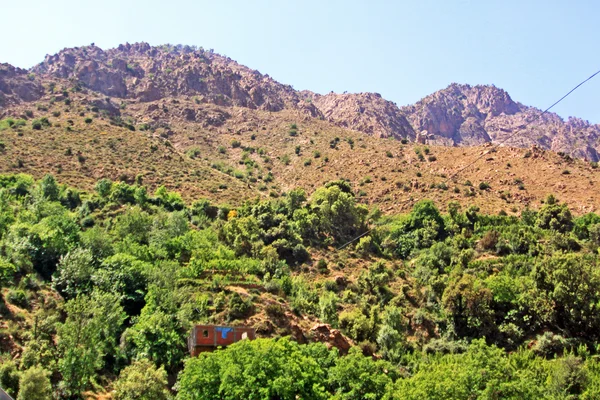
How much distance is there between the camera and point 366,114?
140 metres

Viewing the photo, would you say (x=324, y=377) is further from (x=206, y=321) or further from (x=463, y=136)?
(x=463, y=136)

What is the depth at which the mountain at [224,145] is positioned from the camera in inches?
2813

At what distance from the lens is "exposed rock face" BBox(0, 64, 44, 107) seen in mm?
99125

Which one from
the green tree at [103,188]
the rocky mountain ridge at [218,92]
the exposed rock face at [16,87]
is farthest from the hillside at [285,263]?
the rocky mountain ridge at [218,92]

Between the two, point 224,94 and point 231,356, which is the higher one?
point 224,94

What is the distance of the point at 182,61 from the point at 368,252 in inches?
3874

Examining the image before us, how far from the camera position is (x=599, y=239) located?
5184 cm

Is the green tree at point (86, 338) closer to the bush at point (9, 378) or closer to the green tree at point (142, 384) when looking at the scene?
the green tree at point (142, 384)

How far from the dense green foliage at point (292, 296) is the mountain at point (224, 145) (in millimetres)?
9712

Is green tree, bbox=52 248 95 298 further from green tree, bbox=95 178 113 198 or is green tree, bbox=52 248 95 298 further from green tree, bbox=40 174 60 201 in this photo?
green tree, bbox=95 178 113 198

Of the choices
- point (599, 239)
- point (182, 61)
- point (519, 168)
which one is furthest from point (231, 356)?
point (182, 61)

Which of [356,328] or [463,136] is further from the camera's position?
[463,136]

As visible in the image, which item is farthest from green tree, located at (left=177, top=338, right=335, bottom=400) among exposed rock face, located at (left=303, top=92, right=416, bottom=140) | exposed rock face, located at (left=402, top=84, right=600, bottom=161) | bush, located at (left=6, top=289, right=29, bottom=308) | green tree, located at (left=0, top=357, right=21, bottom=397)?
exposed rock face, located at (left=402, top=84, right=600, bottom=161)

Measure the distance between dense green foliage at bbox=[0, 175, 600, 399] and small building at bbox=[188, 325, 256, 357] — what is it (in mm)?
1575
